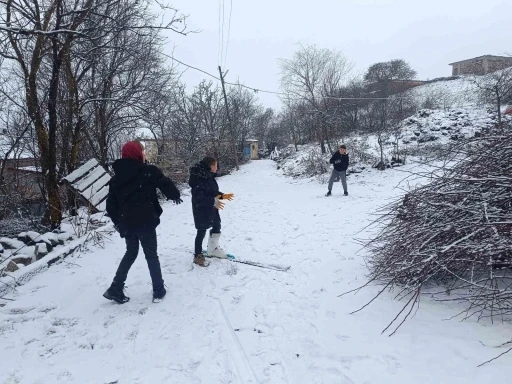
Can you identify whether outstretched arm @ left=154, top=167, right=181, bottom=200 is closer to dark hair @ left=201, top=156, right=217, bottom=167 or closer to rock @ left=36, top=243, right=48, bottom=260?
dark hair @ left=201, top=156, right=217, bottom=167

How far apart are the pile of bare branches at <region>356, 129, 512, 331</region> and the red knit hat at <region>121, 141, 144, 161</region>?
3127 mm

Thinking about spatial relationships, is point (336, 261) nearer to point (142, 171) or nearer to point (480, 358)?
point (480, 358)

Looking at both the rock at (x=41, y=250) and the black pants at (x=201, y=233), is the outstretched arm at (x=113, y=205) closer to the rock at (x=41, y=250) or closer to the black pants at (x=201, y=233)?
the black pants at (x=201, y=233)

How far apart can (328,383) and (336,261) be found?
2629 mm

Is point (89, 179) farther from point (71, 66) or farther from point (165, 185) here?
point (165, 185)

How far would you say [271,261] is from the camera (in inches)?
203

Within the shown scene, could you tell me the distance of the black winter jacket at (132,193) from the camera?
354 centimetres

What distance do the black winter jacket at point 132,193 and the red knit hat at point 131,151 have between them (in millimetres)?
58

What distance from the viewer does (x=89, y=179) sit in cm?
855

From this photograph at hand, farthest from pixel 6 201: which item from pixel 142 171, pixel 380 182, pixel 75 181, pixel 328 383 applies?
pixel 380 182

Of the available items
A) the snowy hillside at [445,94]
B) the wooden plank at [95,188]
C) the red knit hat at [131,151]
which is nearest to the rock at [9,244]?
the wooden plank at [95,188]

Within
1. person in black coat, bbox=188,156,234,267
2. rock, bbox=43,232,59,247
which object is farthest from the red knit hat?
rock, bbox=43,232,59,247

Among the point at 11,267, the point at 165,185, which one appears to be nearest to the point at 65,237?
the point at 11,267

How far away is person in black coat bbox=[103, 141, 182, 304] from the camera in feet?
11.6
